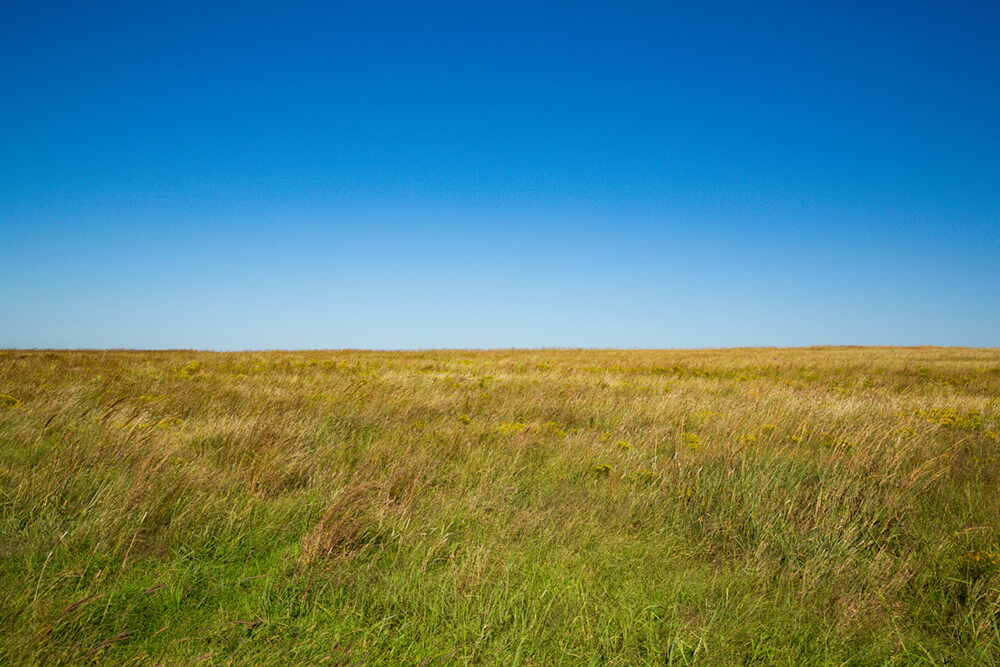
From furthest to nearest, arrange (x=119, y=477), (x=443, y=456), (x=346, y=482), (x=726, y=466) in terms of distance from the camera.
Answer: (x=443, y=456) < (x=726, y=466) < (x=346, y=482) < (x=119, y=477)

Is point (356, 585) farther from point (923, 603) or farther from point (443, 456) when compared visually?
point (923, 603)

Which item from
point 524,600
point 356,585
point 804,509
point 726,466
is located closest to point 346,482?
point 356,585

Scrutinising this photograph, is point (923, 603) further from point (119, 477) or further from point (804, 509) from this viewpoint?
point (119, 477)

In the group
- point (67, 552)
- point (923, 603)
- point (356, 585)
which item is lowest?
point (923, 603)

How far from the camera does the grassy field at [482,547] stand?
200 cm

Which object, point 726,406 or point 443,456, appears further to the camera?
point 726,406

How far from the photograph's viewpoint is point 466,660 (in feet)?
6.17

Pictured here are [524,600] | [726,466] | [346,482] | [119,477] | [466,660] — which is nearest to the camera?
A: [466,660]

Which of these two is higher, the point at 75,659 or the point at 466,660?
the point at 75,659

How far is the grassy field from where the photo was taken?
78.6 inches

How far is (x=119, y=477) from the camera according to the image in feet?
10.1

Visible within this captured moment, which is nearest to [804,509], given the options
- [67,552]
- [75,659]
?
[75,659]

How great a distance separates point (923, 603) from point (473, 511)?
8.06 feet

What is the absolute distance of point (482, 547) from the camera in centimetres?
253
